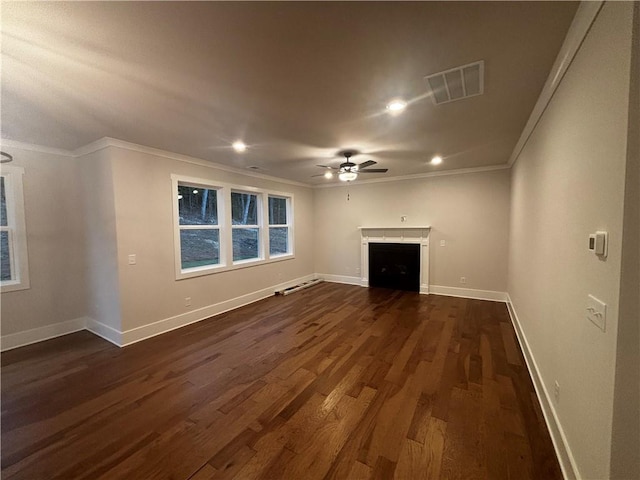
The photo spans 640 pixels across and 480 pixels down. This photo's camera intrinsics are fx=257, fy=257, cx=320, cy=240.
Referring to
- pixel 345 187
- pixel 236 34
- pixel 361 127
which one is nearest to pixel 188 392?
pixel 236 34

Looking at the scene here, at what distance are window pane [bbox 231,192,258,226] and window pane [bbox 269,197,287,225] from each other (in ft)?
1.63

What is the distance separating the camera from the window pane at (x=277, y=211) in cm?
577

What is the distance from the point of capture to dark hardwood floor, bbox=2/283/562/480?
1593 mm

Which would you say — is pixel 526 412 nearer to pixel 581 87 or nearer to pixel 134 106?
pixel 581 87

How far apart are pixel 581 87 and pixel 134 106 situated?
3251 millimetres

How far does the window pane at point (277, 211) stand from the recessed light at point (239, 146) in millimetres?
2157

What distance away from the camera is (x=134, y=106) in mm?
2293

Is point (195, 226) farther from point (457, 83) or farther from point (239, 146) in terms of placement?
point (457, 83)

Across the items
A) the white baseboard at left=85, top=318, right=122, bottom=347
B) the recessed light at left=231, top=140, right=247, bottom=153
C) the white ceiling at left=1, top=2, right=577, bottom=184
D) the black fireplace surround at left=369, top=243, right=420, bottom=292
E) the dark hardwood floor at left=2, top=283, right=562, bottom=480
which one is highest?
the recessed light at left=231, top=140, right=247, bottom=153

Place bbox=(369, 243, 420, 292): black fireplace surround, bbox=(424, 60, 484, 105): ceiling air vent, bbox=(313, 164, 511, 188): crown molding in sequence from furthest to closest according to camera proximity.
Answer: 1. bbox=(369, 243, 420, 292): black fireplace surround
2. bbox=(313, 164, 511, 188): crown molding
3. bbox=(424, 60, 484, 105): ceiling air vent

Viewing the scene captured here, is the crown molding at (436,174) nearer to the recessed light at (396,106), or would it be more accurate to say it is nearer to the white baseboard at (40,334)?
the recessed light at (396,106)

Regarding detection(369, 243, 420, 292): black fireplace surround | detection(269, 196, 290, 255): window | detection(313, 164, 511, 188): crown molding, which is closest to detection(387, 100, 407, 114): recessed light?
detection(313, 164, 511, 188): crown molding

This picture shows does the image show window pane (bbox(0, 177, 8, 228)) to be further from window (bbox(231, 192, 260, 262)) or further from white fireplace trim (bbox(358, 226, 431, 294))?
white fireplace trim (bbox(358, 226, 431, 294))

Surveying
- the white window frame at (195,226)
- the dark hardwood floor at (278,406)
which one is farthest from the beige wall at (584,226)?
the white window frame at (195,226)
